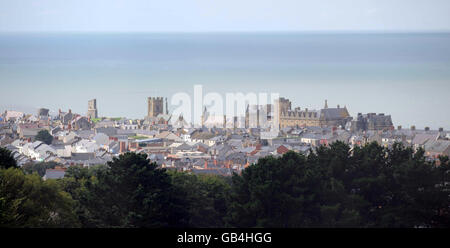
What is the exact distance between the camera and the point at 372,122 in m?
40.2

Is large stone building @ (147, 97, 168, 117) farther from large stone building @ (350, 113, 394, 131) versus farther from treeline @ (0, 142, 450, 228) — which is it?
treeline @ (0, 142, 450, 228)

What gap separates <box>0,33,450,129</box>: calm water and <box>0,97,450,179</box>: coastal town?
3133 mm

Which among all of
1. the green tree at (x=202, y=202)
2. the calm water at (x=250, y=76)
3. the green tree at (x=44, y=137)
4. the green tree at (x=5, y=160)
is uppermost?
the calm water at (x=250, y=76)

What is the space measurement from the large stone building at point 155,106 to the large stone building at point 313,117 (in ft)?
23.3

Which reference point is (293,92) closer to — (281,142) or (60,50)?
(281,142)

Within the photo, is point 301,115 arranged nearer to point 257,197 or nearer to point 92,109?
point 92,109

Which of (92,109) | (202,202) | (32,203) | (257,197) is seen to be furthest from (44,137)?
(32,203)

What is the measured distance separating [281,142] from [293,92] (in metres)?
22.0

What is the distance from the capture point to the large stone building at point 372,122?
39897 millimetres

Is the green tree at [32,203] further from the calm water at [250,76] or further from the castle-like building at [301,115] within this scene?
the castle-like building at [301,115]

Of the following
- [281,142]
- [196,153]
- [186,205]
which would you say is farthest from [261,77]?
[186,205]

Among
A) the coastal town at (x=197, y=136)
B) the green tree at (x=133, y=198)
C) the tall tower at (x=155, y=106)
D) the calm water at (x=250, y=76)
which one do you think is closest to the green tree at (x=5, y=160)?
the green tree at (x=133, y=198)

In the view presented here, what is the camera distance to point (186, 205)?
1088 cm

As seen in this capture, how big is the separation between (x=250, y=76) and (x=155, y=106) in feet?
49.5
